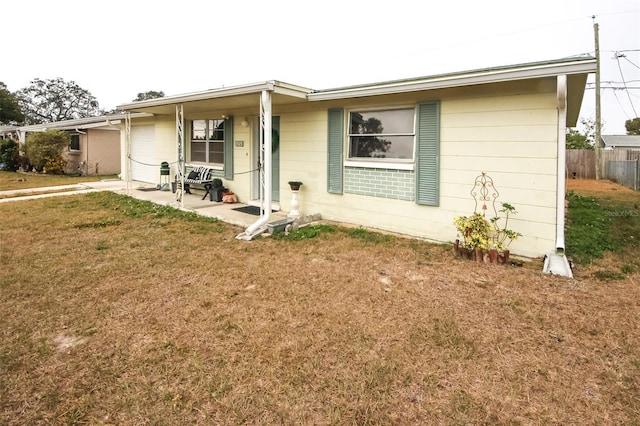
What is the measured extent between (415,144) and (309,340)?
13.4 feet

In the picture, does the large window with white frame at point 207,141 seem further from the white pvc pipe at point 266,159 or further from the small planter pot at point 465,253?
the small planter pot at point 465,253

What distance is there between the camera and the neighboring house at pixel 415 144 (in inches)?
191

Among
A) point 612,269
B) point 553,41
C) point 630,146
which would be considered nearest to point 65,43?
point 612,269

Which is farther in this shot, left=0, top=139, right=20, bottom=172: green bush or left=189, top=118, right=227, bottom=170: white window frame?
left=0, top=139, right=20, bottom=172: green bush

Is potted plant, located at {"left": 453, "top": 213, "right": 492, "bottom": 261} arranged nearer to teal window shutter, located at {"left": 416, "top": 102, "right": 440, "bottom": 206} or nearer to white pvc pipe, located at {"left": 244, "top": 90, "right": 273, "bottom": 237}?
teal window shutter, located at {"left": 416, "top": 102, "right": 440, "bottom": 206}

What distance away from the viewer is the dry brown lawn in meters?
2.19

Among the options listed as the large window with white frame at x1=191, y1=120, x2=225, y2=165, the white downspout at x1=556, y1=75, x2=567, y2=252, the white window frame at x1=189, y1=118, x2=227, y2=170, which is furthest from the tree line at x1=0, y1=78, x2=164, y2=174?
the white downspout at x1=556, y1=75, x2=567, y2=252

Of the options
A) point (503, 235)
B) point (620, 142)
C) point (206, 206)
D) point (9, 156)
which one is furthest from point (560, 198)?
point (620, 142)

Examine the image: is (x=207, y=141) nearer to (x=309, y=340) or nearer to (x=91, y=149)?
(x=309, y=340)

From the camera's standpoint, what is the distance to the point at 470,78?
4.99m

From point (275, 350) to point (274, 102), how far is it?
5.83 metres

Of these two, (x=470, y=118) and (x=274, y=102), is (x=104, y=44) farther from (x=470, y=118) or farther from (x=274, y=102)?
(x=470, y=118)

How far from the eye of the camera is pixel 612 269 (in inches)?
184

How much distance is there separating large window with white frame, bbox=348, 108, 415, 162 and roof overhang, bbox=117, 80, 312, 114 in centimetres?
113
